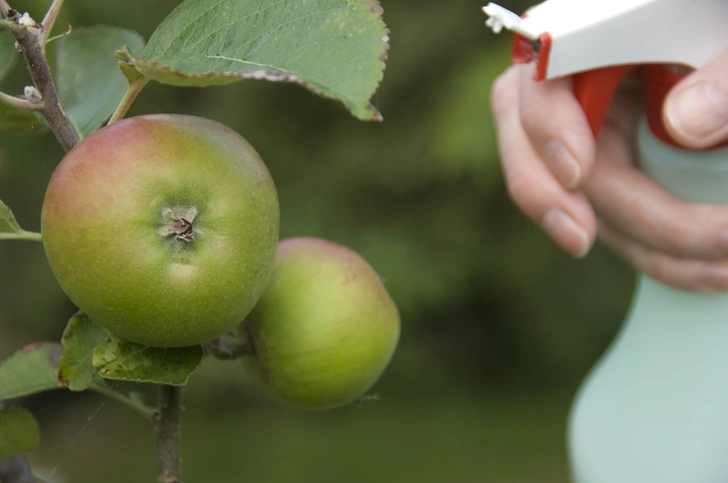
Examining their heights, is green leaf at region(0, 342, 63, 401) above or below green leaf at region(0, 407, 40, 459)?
above

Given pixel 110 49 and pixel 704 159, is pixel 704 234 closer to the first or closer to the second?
pixel 704 159

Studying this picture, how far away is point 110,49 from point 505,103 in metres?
0.48

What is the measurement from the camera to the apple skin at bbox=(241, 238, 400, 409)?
44 centimetres

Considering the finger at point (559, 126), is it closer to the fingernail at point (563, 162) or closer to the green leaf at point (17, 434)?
the fingernail at point (563, 162)

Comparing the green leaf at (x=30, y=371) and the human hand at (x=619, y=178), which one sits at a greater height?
the human hand at (x=619, y=178)

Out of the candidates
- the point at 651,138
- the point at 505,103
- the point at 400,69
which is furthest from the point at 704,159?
the point at 400,69

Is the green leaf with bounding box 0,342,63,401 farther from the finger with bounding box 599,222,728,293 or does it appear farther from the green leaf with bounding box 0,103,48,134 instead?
the finger with bounding box 599,222,728,293

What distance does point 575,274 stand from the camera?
6.97ft

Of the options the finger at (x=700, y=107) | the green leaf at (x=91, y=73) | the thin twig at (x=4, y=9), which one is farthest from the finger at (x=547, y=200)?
the thin twig at (x=4, y=9)

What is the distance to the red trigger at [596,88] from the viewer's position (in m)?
0.57

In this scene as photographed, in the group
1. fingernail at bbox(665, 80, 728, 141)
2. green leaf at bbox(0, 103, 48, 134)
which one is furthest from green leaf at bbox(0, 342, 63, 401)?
fingernail at bbox(665, 80, 728, 141)

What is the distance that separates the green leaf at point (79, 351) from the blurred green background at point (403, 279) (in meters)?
1.29

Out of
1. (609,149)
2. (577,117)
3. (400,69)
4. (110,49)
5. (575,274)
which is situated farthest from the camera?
(575,274)

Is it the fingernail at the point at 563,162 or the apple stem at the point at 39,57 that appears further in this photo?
the fingernail at the point at 563,162
